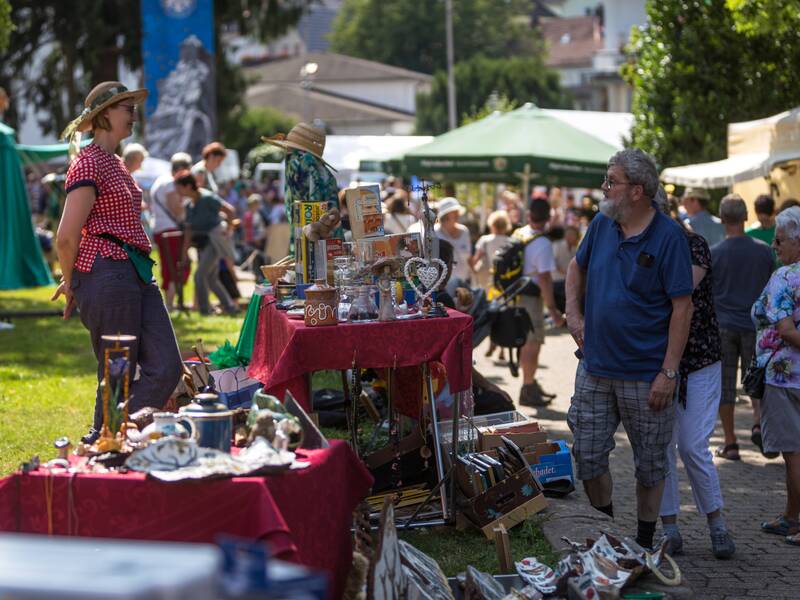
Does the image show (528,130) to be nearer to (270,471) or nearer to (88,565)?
(270,471)

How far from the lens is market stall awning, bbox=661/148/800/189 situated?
12.4m

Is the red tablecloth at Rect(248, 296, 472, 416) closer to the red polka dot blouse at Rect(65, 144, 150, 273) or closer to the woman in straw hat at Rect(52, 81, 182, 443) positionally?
the woman in straw hat at Rect(52, 81, 182, 443)

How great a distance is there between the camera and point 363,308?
19.5 feet

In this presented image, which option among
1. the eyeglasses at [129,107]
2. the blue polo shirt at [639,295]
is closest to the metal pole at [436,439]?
the blue polo shirt at [639,295]

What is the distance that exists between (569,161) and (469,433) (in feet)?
34.4

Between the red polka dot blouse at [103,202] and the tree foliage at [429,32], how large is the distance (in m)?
90.8

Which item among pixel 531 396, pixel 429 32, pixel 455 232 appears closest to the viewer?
pixel 531 396

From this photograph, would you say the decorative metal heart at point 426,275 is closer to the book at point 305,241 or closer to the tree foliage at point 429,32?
the book at point 305,241

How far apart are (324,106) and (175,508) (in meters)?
82.5

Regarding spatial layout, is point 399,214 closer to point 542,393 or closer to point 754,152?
point 754,152

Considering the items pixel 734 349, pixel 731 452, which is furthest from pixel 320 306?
pixel 734 349

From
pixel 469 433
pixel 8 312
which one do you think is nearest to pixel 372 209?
pixel 469 433

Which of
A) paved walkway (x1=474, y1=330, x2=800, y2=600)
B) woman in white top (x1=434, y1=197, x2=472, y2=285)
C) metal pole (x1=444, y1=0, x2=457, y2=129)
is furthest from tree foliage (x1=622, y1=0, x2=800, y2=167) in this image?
metal pole (x1=444, y1=0, x2=457, y2=129)

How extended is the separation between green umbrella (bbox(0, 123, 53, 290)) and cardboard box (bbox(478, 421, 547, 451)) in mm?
10581
